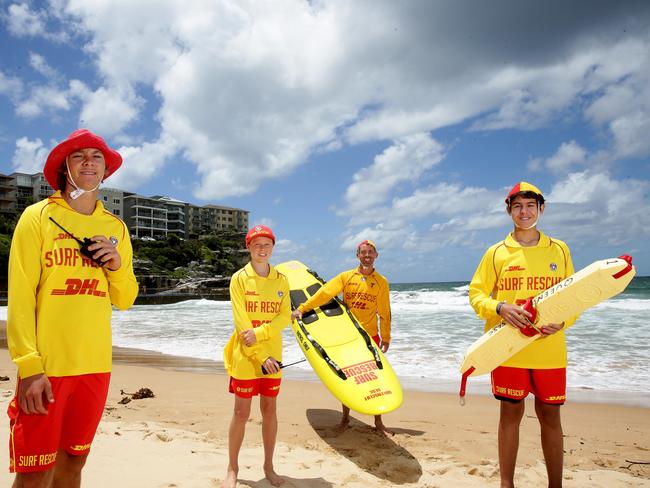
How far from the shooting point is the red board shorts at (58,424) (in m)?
1.68

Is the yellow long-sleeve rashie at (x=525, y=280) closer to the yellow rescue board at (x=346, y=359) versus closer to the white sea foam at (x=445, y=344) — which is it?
the yellow rescue board at (x=346, y=359)

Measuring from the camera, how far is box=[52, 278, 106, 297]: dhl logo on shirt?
1846 millimetres

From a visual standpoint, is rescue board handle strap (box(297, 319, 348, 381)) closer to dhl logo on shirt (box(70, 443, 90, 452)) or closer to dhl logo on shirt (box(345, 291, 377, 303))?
dhl logo on shirt (box(345, 291, 377, 303))

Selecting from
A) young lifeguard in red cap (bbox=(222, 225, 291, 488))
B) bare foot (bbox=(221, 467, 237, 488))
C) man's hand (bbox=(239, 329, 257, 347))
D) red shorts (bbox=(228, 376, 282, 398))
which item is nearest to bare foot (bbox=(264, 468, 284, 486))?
young lifeguard in red cap (bbox=(222, 225, 291, 488))

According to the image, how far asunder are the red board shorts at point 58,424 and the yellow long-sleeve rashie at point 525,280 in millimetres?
2325

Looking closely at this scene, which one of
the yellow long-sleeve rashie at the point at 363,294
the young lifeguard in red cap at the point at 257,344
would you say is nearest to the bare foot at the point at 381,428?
the yellow long-sleeve rashie at the point at 363,294

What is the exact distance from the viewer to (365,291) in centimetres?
Result: 524

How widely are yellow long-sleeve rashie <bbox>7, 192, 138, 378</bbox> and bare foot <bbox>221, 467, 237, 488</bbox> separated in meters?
1.58

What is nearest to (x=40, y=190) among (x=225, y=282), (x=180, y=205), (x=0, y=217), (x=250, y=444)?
(x=0, y=217)

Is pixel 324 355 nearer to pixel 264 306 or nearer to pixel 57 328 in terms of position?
pixel 264 306

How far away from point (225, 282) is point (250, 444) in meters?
51.5

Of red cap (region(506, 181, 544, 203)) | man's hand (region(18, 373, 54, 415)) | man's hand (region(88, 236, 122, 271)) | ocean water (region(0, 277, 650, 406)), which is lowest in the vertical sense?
ocean water (region(0, 277, 650, 406))

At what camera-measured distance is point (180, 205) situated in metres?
83.4

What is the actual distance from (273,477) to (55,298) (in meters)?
2.22
